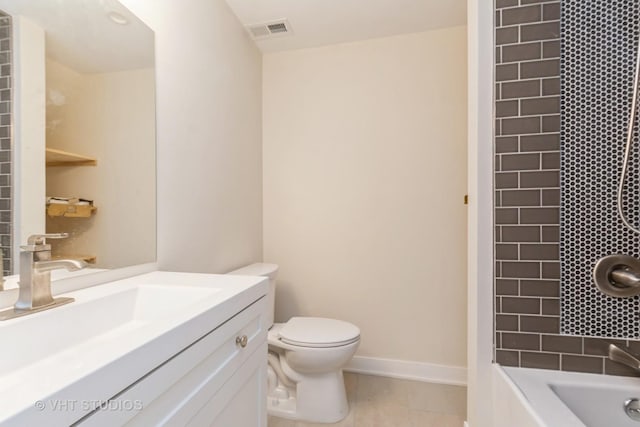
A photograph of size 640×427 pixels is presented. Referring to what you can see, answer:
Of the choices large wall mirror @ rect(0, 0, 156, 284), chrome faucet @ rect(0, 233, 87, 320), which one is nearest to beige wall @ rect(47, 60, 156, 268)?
large wall mirror @ rect(0, 0, 156, 284)

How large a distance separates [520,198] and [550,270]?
0.95 ft

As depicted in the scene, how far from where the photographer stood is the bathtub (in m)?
0.96

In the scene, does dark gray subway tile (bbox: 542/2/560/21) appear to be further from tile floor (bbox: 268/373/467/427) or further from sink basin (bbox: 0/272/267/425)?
tile floor (bbox: 268/373/467/427)

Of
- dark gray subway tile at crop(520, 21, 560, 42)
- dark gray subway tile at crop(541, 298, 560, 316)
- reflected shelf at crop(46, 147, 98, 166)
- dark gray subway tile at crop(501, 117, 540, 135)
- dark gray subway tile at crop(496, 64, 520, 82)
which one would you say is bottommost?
dark gray subway tile at crop(541, 298, 560, 316)

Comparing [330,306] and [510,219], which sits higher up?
[510,219]

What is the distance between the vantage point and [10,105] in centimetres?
77

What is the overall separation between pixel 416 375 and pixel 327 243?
3.37 feet

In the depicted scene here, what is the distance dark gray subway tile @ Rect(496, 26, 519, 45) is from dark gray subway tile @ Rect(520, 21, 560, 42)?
0.07 feet

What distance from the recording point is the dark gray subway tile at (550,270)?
1143mm

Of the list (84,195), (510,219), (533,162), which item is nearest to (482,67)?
(533,162)

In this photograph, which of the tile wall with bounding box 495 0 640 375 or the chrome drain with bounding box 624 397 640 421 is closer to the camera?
the chrome drain with bounding box 624 397 640 421

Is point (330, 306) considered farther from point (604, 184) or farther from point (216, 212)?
point (604, 184)

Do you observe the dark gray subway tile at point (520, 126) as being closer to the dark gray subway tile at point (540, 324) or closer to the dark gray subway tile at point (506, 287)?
the dark gray subway tile at point (506, 287)

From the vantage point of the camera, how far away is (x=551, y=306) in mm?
1148
